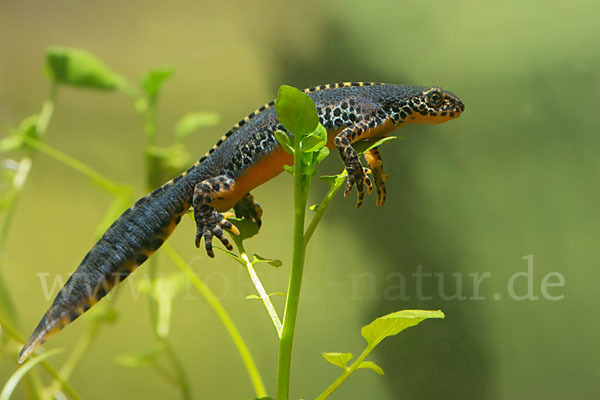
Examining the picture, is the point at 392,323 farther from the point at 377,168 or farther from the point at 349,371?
the point at 377,168

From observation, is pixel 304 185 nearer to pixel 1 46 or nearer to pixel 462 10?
pixel 462 10

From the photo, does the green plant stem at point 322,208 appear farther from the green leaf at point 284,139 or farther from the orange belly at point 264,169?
the orange belly at point 264,169

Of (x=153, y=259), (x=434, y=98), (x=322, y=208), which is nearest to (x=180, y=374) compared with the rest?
(x=153, y=259)

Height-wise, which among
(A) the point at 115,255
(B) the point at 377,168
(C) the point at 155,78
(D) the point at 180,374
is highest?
(C) the point at 155,78

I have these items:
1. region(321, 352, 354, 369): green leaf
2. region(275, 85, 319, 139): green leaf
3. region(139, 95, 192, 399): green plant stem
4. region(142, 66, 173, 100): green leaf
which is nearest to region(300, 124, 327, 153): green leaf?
region(275, 85, 319, 139): green leaf

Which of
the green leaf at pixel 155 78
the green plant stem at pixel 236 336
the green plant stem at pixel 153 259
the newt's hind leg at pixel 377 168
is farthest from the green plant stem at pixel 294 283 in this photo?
the green plant stem at pixel 153 259
